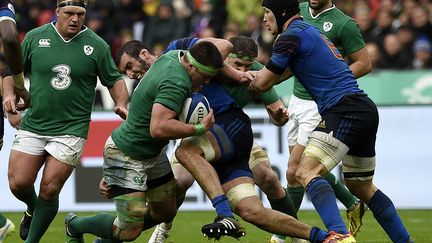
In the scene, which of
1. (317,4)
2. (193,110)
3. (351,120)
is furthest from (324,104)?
(317,4)

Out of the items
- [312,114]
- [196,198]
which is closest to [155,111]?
[312,114]

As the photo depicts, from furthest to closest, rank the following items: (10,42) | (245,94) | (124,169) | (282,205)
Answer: (245,94) < (282,205) < (124,169) < (10,42)

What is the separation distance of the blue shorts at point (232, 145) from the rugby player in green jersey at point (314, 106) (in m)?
1.97

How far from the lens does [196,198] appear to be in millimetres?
16406

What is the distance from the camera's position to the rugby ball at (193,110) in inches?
370

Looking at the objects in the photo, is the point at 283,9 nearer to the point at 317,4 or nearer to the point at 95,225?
the point at 317,4

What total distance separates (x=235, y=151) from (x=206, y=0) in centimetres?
1310

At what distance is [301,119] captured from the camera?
12.4 metres

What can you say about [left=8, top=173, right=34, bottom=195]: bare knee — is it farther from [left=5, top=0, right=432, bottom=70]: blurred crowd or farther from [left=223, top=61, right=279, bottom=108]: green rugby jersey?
[left=5, top=0, right=432, bottom=70]: blurred crowd

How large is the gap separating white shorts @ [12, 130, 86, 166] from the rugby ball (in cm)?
180

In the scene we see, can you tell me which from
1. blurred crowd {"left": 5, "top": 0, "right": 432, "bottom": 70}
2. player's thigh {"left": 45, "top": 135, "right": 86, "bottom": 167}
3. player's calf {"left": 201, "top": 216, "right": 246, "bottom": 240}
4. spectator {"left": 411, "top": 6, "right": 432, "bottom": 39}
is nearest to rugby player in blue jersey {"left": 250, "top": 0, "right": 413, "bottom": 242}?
player's calf {"left": 201, "top": 216, "right": 246, "bottom": 240}

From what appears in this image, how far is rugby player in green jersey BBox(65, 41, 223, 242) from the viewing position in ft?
30.2

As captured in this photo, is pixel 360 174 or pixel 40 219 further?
pixel 40 219

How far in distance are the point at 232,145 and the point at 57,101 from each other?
2.08 metres
